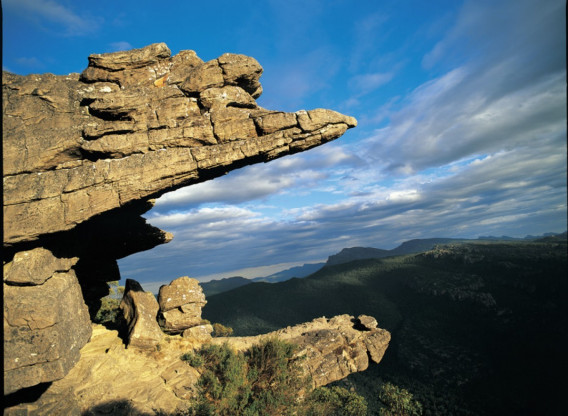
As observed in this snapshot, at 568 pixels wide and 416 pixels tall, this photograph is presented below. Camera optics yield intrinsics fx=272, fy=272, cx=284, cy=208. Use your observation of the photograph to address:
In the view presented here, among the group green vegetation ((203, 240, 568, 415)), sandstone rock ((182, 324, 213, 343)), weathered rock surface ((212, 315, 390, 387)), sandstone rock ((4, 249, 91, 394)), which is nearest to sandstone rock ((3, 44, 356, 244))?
sandstone rock ((4, 249, 91, 394))

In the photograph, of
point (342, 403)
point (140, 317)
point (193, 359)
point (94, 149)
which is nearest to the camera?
point (94, 149)

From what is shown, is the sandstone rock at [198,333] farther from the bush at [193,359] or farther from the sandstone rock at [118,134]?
the sandstone rock at [118,134]

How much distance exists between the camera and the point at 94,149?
55.6 feet

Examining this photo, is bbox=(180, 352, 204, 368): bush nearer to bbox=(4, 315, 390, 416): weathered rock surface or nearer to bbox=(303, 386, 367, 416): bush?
bbox=(4, 315, 390, 416): weathered rock surface

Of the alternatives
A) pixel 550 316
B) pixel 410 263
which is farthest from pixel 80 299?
pixel 410 263

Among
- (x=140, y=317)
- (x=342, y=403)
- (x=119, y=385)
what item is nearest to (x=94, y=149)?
(x=140, y=317)

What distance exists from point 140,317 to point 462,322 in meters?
109

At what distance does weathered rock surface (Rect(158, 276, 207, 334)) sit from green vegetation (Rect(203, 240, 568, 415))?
41.4 m

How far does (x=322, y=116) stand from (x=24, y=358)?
71.1 feet

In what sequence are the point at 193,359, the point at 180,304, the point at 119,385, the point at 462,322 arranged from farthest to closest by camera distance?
the point at 462,322
the point at 180,304
the point at 193,359
the point at 119,385

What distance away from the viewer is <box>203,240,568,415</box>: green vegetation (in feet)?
241

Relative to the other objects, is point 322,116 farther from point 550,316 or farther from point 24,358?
point 550,316

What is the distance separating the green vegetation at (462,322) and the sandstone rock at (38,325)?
49.6m

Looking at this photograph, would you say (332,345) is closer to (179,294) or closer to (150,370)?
(179,294)
